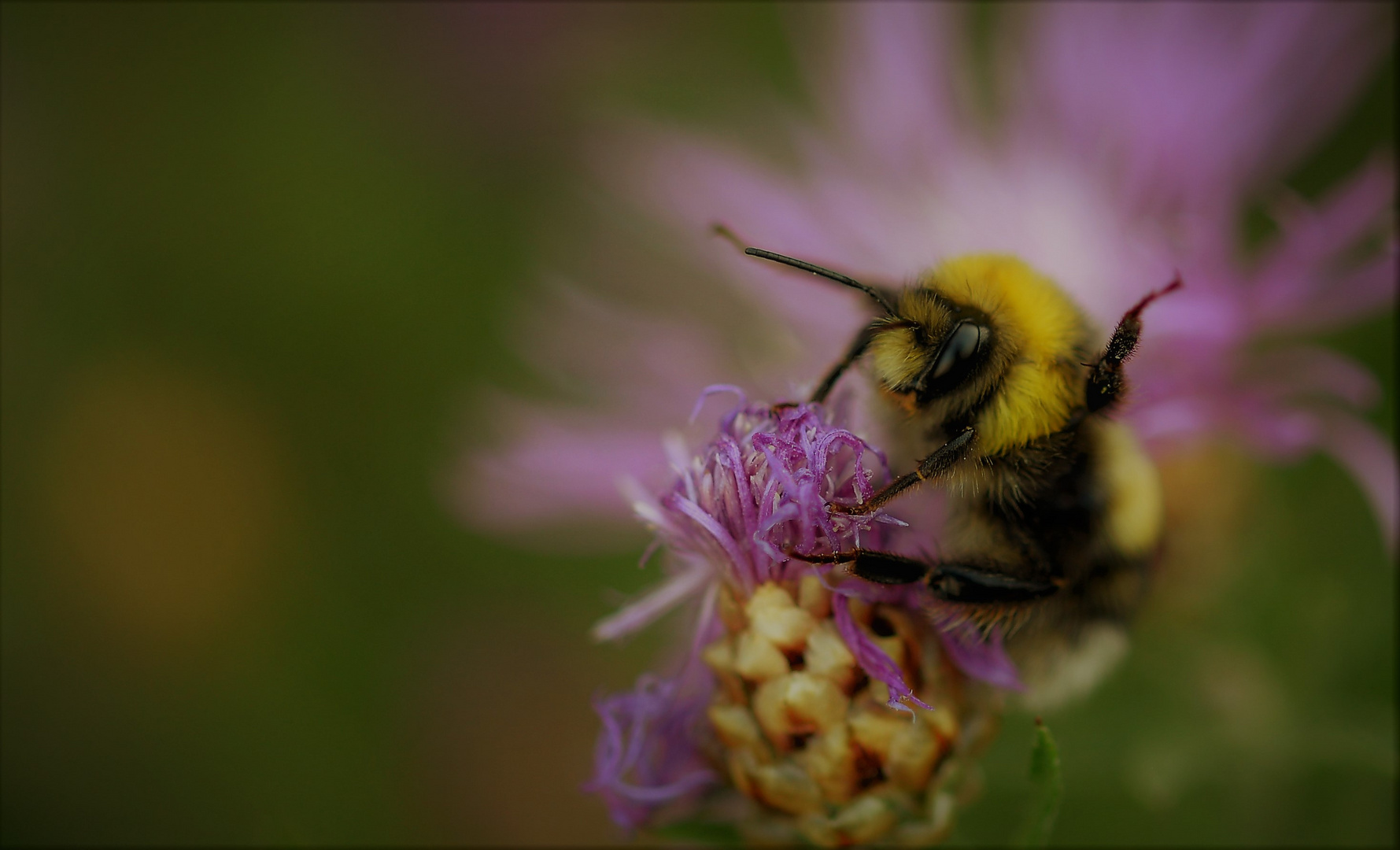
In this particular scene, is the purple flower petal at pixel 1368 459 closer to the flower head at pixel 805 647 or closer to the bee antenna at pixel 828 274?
the flower head at pixel 805 647

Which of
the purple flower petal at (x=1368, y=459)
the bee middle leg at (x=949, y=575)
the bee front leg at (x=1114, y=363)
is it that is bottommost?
the bee middle leg at (x=949, y=575)

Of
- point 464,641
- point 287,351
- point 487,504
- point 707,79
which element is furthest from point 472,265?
point 487,504

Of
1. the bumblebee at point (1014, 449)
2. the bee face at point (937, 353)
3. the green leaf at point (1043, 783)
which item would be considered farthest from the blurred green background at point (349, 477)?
the bee face at point (937, 353)

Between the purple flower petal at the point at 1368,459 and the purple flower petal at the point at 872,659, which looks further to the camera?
the purple flower petal at the point at 1368,459

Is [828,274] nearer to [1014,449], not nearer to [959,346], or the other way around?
[959,346]

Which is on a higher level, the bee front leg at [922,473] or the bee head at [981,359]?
the bee head at [981,359]

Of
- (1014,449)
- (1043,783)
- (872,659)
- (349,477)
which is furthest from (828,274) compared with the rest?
(349,477)

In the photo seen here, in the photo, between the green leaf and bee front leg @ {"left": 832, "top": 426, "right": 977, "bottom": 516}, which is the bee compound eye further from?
the green leaf

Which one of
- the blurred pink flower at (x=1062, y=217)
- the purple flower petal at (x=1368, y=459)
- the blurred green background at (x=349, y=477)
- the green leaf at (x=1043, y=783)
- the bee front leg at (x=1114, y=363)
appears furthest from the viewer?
the blurred green background at (x=349, y=477)
